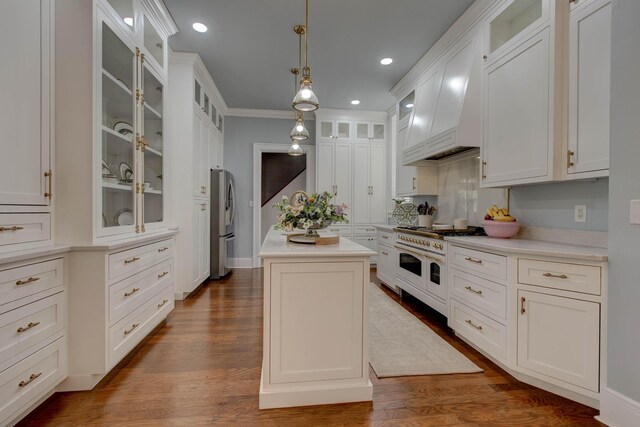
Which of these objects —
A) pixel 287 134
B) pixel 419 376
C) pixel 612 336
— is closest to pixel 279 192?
pixel 287 134

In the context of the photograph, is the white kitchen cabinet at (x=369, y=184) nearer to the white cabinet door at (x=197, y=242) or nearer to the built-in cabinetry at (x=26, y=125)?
the white cabinet door at (x=197, y=242)

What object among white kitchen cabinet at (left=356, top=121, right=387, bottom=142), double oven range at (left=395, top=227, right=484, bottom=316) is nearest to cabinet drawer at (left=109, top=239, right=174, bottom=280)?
double oven range at (left=395, top=227, right=484, bottom=316)

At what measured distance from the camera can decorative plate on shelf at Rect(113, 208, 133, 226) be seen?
2113mm

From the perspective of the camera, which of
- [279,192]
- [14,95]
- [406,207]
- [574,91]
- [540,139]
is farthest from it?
[279,192]

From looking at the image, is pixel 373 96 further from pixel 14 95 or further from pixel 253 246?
pixel 14 95

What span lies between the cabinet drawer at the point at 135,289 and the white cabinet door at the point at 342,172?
330cm

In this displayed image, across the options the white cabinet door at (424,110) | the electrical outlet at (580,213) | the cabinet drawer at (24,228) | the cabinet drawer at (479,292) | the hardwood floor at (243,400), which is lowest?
the hardwood floor at (243,400)

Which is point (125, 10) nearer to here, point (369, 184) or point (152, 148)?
point (152, 148)

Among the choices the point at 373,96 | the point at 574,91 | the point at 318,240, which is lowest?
the point at 318,240

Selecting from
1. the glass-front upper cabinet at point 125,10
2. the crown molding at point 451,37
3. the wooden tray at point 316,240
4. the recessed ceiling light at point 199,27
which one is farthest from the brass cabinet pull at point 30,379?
the crown molding at point 451,37

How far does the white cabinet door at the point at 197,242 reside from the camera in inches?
148

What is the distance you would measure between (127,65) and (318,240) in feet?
6.41

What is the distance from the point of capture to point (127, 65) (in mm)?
2227

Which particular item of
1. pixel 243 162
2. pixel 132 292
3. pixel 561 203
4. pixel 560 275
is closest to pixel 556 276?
pixel 560 275
